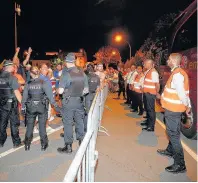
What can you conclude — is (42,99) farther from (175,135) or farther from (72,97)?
(175,135)

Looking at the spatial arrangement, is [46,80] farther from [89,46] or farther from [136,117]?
[89,46]

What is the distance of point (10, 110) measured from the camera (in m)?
5.87

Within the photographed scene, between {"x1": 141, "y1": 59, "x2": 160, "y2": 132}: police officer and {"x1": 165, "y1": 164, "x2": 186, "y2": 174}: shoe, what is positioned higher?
{"x1": 141, "y1": 59, "x2": 160, "y2": 132}: police officer

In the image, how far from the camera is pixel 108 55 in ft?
231

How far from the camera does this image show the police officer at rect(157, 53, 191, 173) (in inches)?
179

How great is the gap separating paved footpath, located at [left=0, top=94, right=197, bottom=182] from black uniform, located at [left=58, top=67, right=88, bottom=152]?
0.61 m

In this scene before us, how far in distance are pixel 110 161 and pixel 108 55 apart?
66.3 m

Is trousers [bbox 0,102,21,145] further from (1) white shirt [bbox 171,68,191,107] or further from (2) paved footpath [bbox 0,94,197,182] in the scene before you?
(1) white shirt [bbox 171,68,191,107]

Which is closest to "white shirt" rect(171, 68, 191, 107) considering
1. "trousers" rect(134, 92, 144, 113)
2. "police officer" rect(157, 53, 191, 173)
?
"police officer" rect(157, 53, 191, 173)

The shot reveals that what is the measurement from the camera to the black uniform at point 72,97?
5.48m

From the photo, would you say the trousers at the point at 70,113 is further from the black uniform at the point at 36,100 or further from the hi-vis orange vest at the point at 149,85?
the hi-vis orange vest at the point at 149,85

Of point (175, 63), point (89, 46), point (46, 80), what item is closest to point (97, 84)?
point (46, 80)

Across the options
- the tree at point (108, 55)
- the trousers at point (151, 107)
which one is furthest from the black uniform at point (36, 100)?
the tree at point (108, 55)

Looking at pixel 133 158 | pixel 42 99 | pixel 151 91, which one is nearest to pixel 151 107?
pixel 151 91
